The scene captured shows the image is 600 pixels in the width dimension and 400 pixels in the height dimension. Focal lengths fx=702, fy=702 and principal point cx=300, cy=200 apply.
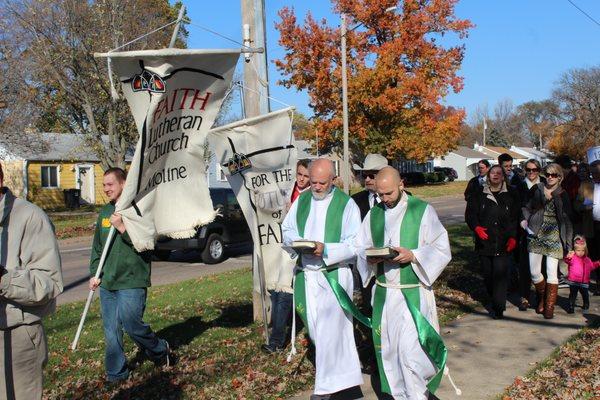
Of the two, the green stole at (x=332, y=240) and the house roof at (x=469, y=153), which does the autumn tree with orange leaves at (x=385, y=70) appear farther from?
the house roof at (x=469, y=153)

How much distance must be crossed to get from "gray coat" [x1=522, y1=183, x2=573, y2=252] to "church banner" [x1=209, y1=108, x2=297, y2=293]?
3.59 metres

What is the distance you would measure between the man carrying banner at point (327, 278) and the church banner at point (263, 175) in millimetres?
1283

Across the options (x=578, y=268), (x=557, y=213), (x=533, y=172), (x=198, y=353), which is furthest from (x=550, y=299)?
(x=198, y=353)

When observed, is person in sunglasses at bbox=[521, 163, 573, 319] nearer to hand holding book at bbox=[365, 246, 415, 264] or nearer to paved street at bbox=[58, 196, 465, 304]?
hand holding book at bbox=[365, 246, 415, 264]

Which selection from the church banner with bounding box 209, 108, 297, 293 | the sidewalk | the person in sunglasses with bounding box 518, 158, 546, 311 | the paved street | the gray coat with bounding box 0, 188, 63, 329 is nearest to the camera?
the gray coat with bounding box 0, 188, 63, 329

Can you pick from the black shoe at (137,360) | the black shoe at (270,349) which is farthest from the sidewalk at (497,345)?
the black shoe at (137,360)

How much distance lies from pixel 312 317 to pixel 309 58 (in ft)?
118

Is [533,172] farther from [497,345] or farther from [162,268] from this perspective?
[162,268]

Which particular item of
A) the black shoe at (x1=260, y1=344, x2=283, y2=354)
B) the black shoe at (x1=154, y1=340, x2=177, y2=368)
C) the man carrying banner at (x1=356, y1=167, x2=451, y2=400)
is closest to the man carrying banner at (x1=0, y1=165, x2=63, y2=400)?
the man carrying banner at (x1=356, y1=167, x2=451, y2=400)

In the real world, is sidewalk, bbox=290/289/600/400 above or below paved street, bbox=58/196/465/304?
above

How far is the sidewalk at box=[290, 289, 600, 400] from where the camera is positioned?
6410mm

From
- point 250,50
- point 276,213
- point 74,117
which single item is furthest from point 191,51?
point 74,117

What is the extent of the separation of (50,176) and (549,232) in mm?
38048

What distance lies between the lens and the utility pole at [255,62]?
8547mm
